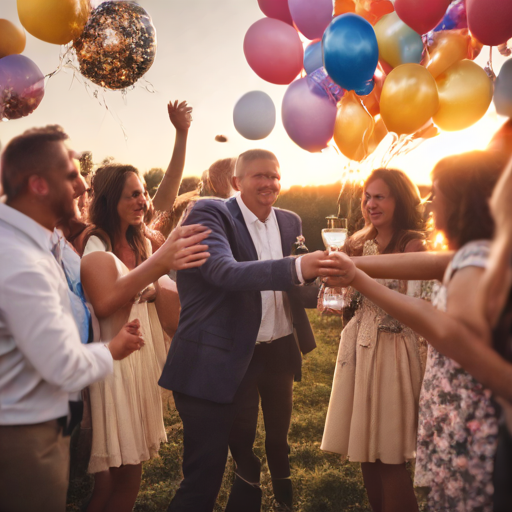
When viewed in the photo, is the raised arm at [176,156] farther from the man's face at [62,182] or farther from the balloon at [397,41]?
the man's face at [62,182]

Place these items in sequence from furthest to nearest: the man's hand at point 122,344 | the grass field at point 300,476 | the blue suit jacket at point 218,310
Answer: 1. the grass field at point 300,476
2. the blue suit jacket at point 218,310
3. the man's hand at point 122,344

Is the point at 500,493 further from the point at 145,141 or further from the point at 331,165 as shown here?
the point at 145,141

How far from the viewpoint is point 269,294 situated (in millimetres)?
2680

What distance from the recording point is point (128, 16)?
2.74m

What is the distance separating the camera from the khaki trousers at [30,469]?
4.26ft

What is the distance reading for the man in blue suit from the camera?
6.91ft

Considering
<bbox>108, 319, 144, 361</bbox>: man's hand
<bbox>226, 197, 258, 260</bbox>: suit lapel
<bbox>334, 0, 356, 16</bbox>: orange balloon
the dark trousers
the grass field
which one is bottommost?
the grass field

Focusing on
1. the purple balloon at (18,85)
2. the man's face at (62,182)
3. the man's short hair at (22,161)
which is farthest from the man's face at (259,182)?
the purple balloon at (18,85)

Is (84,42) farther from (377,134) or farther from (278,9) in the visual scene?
(377,134)

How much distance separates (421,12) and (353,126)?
2.27ft

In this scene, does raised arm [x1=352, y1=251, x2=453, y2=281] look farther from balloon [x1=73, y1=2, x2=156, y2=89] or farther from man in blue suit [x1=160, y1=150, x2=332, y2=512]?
balloon [x1=73, y1=2, x2=156, y2=89]

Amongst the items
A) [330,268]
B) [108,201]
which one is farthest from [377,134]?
[108,201]

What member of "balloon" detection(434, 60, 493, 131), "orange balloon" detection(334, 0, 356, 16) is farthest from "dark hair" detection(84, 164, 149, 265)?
"balloon" detection(434, 60, 493, 131)

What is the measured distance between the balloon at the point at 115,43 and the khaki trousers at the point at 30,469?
7.21 ft
